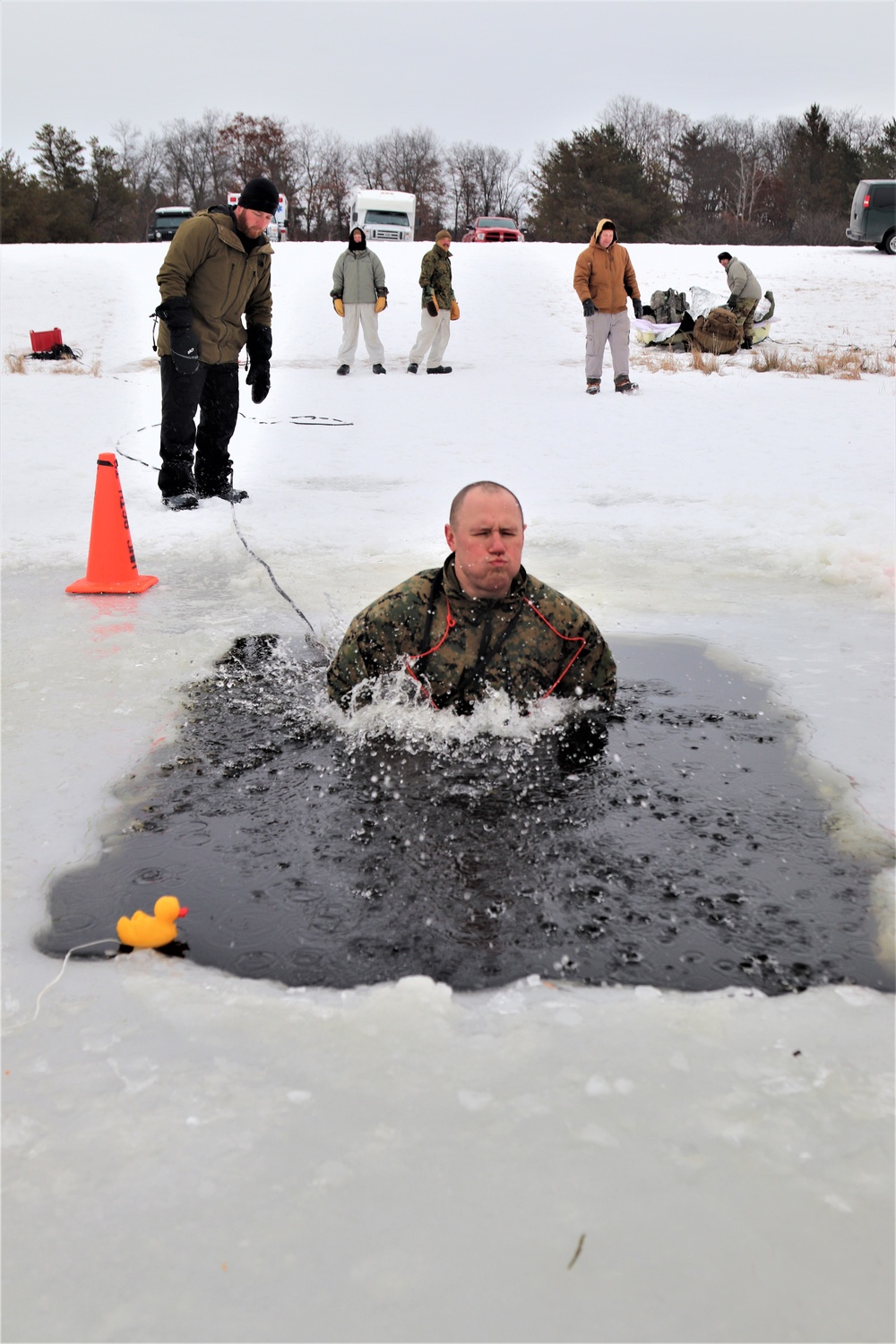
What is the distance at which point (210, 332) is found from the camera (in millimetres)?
7504

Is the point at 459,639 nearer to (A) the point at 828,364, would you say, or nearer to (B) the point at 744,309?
(A) the point at 828,364

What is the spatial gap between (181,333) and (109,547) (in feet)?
6.49

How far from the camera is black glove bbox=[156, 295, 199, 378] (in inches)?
283

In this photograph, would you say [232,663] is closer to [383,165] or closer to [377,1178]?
[377,1178]

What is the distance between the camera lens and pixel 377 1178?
6.37ft

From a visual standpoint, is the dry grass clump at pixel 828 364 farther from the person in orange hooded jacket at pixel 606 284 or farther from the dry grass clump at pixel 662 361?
the person in orange hooded jacket at pixel 606 284

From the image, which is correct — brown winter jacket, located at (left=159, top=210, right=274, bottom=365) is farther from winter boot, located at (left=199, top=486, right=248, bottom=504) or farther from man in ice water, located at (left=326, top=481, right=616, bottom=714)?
man in ice water, located at (left=326, top=481, right=616, bottom=714)

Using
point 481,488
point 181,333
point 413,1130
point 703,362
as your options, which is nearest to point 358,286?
point 703,362

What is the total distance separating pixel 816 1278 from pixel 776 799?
6.47ft

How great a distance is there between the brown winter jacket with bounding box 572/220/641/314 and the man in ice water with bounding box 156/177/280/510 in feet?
16.5

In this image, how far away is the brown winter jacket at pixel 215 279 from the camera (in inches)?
283

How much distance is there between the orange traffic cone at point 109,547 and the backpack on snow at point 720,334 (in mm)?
11601

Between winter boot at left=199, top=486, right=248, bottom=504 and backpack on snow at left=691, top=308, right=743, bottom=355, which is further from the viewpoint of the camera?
backpack on snow at left=691, top=308, right=743, bottom=355

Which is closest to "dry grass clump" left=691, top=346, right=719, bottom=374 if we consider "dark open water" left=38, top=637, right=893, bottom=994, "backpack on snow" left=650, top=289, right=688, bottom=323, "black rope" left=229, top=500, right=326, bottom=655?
"backpack on snow" left=650, top=289, right=688, bottom=323
